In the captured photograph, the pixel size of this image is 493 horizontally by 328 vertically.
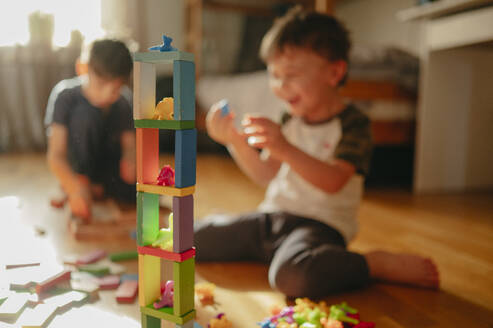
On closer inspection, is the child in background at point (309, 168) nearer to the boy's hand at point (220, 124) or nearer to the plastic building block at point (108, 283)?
the boy's hand at point (220, 124)

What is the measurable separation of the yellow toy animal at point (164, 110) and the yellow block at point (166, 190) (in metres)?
0.08

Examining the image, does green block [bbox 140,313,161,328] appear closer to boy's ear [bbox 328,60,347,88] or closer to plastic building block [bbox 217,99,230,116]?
plastic building block [bbox 217,99,230,116]

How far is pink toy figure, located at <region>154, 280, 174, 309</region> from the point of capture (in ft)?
1.82

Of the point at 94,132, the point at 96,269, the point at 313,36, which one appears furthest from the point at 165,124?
the point at 94,132

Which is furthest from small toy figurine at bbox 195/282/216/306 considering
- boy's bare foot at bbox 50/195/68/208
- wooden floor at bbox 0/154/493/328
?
boy's bare foot at bbox 50/195/68/208

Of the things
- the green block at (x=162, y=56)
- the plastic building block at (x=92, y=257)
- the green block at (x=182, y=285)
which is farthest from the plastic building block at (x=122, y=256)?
the green block at (x=162, y=56)

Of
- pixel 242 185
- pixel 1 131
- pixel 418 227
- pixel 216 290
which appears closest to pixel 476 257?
pixel 418 227

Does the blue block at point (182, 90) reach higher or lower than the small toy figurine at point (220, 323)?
higher

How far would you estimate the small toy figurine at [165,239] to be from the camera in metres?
0.54

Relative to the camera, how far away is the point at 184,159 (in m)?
0.51

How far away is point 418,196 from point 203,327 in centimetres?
134

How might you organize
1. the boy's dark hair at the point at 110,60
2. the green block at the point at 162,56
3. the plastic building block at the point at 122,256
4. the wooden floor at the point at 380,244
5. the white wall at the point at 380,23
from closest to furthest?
the green block at the point at 162,56 < the wooden floor at the point at 380,244 < the plastic building block at the point at 122,256 < the boy's dark hair at the point at 110,60 < the white wall at the point at 380,23

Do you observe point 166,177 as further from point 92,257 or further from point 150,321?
point 92,257

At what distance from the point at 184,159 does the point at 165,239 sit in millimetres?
110
